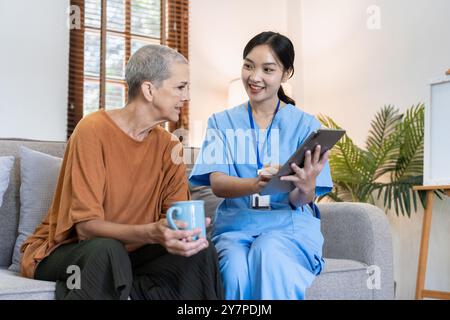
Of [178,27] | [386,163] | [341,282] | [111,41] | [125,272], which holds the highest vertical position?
[178,27]

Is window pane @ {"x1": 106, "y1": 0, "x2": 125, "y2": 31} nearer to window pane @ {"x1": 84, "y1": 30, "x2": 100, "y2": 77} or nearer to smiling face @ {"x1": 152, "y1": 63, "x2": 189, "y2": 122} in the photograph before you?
window pane @ {"x1": 84, "y1": 30, "x2": 100, "y2": 77}

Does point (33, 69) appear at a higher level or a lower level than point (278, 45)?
higher

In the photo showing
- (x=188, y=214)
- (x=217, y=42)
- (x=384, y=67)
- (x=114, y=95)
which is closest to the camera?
A: (x=188, y=214)

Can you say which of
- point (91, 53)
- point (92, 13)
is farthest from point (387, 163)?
point (92, 13)

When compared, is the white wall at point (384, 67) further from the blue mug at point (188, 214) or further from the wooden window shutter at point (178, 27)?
the blue mug at point (188, 214)

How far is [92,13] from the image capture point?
386 cm

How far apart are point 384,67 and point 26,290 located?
8.88ft

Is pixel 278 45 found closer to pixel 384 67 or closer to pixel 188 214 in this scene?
pixel 188 214

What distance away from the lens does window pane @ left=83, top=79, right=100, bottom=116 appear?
3.79 metres

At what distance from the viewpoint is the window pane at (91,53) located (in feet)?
12.5

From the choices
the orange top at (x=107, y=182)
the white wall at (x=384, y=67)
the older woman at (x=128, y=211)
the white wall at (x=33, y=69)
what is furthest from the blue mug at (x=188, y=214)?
the white wall at (x=33, y=69)

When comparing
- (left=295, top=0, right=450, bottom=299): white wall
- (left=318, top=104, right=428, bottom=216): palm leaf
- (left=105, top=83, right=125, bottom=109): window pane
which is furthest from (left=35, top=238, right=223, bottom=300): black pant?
(left=105, top=83, right=125, bottom=109): window pane
